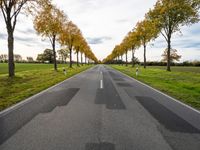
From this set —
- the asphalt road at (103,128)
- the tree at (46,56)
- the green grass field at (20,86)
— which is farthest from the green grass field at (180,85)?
the tree at (46,56)

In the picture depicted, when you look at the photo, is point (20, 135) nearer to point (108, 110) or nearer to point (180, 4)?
point (108, 110)

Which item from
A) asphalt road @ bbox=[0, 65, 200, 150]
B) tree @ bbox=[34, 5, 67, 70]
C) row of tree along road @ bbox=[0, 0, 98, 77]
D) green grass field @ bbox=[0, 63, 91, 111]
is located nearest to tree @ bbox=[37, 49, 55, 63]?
row of tree along road @ bbox=[0, 0, 98, 77]

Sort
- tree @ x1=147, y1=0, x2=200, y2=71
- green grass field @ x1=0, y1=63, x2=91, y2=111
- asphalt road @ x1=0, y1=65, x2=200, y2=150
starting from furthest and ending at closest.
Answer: tree @ x1=147, y1=0, x2=200, y2=71 < green grass field @ x1=0, y1=63, x2=91, y2=111 < asphalt road @ x1=0, y1=65, x2=200, y2=150

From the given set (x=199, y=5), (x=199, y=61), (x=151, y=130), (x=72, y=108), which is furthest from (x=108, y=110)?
(x=199, y=61)

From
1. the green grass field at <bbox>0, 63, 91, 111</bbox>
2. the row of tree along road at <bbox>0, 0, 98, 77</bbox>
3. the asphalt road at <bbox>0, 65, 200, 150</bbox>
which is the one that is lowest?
the asphalt road at <bbox>0, 65, 200, 150</bbox>

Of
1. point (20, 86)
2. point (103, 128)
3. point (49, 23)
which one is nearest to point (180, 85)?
point (20, 86)

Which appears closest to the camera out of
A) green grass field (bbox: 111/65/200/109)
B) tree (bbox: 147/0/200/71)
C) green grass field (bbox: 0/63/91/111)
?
green grass field (bbox: 0/63/91/111)

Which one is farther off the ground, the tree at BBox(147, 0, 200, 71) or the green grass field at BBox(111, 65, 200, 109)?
the tree at BBox(147, 0, 200, 71)

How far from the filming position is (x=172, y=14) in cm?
3152

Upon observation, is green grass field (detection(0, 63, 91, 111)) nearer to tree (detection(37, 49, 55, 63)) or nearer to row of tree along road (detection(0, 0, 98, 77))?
row of tree along road (detection(0, 0, 98, 77))

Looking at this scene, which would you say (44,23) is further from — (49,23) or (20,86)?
(20,86)

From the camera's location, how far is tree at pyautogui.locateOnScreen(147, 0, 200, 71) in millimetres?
30188

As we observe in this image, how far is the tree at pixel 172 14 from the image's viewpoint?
30188 mm

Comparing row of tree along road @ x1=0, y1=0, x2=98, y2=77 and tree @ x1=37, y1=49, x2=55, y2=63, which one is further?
tree @ x1=37, y1=49, x2=55, y2=63
